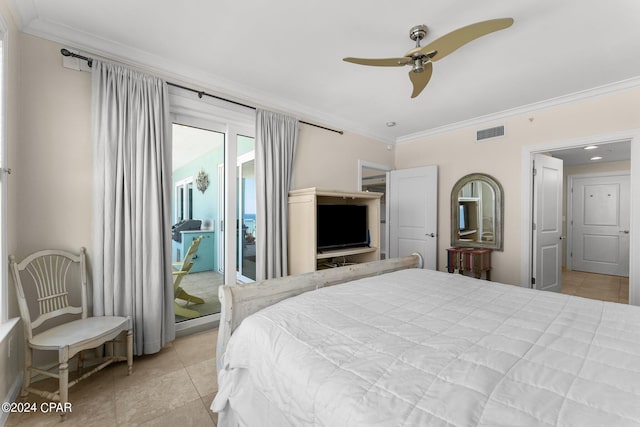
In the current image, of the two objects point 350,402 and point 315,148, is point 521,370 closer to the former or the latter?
point 350,402

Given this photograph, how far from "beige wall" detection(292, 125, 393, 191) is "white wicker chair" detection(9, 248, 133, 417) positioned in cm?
211

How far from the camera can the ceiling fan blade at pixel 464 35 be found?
1531 millimetres

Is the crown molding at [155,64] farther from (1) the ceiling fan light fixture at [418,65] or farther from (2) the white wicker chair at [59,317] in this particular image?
(1) the ceiling fan light fixture at [418,65]

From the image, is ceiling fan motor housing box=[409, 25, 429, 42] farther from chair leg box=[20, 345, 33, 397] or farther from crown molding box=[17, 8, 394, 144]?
chair leg box=[20, 345, 33, 397]

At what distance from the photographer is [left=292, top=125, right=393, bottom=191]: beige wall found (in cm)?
348

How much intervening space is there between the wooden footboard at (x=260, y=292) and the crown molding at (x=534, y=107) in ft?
9.54

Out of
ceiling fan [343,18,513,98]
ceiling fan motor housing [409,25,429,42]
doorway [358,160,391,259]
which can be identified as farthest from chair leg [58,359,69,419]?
doorway [358,160,391,259]

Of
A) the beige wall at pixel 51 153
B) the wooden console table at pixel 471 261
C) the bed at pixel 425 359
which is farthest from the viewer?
the wooden console table at pixel 471 261

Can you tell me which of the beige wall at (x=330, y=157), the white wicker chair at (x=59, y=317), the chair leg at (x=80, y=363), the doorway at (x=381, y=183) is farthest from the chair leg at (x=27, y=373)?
the doorway at (x=381, y=183)

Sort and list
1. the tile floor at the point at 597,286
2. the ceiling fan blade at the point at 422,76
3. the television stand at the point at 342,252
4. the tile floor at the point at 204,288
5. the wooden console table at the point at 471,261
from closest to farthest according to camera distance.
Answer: the ceiling fan blade at the point at 422,76 < the television stand at the point at 342,252 < the tile floor at the point at 204,288 < the wooden console table at the point at 471,261 < the tile floor at the point at 597,286

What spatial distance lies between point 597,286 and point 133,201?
22.0 ft

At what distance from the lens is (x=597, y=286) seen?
15.2ft

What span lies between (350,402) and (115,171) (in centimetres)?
232

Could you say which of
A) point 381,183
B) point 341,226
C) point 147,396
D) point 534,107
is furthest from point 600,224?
point 147,396
